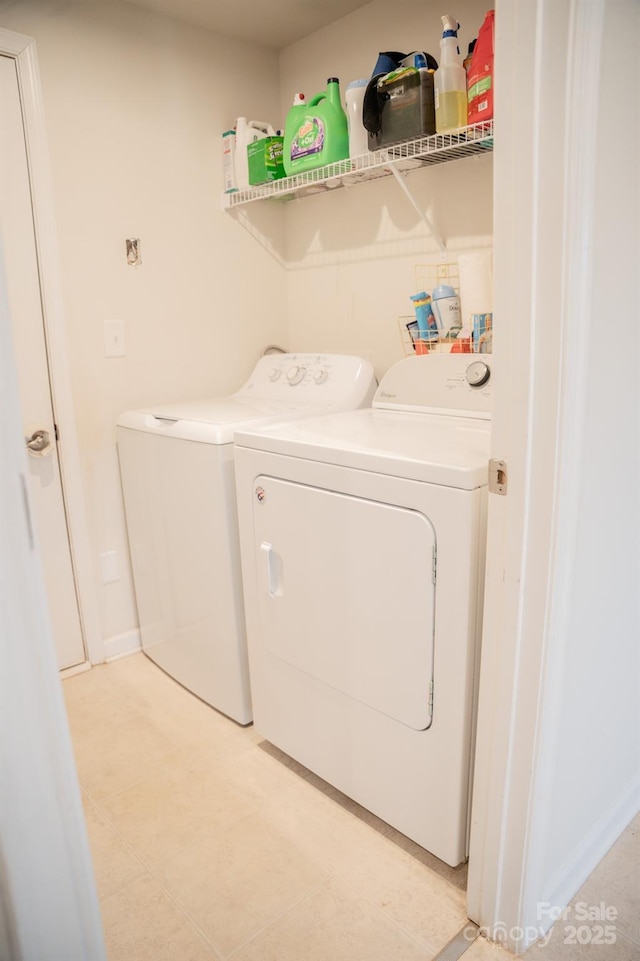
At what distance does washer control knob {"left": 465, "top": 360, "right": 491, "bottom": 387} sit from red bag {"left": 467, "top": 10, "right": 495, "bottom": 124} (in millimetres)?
634

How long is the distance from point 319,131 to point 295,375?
2.68 ft

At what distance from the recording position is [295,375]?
2.35 metres

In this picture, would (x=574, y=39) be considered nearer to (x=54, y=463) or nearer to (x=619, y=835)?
(x=619, y=835)

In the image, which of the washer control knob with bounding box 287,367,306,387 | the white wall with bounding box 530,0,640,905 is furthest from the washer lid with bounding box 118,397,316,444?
the white wall with bounding box 530,0,640,905

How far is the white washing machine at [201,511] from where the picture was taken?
1847 mm

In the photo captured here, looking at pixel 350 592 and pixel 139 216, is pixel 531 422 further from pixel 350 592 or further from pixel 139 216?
pixel 139 216

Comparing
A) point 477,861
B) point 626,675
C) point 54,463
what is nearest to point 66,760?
point 477,861

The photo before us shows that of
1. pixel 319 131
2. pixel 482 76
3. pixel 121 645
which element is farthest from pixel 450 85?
pixel 121 645

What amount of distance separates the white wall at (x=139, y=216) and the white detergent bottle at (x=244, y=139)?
118mm

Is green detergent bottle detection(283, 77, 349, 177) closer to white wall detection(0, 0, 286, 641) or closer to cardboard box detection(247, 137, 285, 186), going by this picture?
cardboard box detection(247, 137, 285, 186)

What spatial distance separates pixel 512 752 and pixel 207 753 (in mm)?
1069

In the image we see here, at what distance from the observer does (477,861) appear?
127 cm

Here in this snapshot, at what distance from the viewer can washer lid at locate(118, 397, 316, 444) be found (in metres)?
1.81

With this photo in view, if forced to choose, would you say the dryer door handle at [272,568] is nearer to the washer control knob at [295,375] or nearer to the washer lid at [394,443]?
the washer lid at [394,443]
